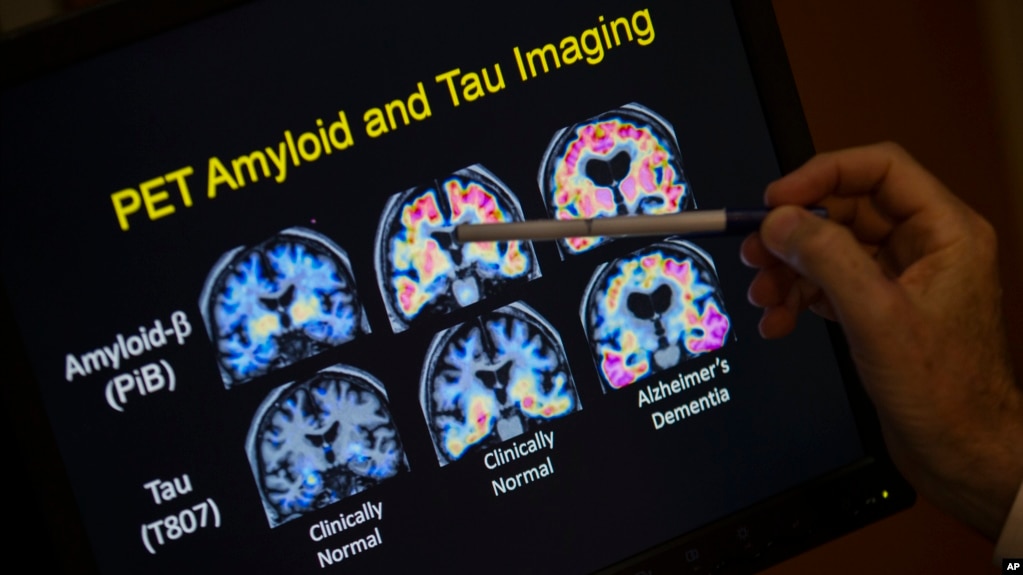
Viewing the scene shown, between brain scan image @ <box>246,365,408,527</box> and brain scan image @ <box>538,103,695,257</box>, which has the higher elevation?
brain scan image @ <box>538,103,695,257</box>

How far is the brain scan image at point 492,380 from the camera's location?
887 mm

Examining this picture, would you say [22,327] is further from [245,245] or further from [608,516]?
[608,516]

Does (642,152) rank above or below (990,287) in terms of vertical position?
above

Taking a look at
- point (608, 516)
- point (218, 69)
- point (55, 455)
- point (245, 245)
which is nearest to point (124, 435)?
point (55, 455)

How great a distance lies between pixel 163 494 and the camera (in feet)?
2.78

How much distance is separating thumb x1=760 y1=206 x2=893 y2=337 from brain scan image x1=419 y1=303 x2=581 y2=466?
21 cm

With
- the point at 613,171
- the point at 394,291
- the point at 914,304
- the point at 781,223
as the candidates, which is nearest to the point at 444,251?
the point at 394,291

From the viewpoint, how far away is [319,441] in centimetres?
87

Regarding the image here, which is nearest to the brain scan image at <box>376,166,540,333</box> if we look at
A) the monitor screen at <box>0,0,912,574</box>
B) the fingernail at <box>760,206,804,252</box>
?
the monitor screen at <box>0,0,912,574</box>

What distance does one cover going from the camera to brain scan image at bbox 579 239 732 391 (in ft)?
3.03

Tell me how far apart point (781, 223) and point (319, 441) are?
1.39ft

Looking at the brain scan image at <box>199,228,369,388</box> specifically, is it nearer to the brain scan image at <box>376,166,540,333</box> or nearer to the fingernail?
the brain scan image at <box>376,166,540,333</box>

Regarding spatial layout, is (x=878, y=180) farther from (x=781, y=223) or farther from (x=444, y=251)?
(x=444, y=251)

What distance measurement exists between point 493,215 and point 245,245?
8.2 inches
